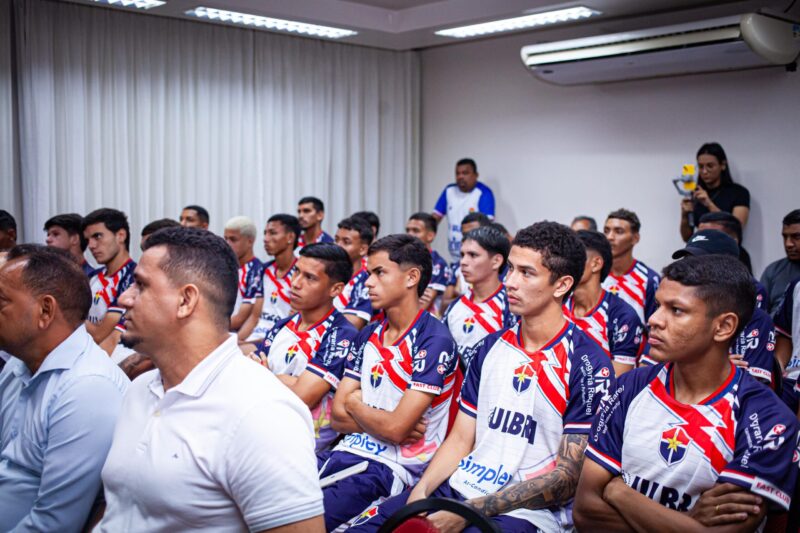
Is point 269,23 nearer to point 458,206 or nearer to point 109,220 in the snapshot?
point 458,206

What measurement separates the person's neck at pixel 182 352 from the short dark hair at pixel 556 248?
1267 millimetres

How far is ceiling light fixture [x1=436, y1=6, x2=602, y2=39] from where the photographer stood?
6067mm

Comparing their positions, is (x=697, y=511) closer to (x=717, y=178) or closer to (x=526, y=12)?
(x=717, y=178)

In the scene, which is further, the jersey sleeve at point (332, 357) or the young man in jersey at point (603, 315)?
the young man in jersey at point (603, 315)

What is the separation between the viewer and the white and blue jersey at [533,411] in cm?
223

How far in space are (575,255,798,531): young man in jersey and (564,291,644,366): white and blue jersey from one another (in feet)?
4.55

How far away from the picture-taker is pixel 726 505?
1.77 metres

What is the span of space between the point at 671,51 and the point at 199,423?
5.16m

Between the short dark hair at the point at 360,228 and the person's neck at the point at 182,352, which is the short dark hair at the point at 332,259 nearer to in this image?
the person's neck at the point at 182,352

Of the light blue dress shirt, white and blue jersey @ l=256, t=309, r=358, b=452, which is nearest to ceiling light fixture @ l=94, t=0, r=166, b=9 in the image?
white and blue jersey @ l=256, t=309, r=358, b=452

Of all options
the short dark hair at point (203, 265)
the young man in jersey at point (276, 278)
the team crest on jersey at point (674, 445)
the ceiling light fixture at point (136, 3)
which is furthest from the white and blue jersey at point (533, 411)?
the ceiling light fixture at point (136, 3)

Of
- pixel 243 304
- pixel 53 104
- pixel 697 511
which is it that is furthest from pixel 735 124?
pixel 53 104

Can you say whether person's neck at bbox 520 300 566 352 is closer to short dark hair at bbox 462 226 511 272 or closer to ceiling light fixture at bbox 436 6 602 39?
short dark hair at bbox 462 226 511 272

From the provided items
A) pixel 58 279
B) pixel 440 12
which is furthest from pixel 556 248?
pixel 440 12
